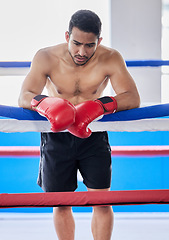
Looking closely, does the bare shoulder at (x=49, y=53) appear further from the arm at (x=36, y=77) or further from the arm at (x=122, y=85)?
the arm at (x=122, y=85)

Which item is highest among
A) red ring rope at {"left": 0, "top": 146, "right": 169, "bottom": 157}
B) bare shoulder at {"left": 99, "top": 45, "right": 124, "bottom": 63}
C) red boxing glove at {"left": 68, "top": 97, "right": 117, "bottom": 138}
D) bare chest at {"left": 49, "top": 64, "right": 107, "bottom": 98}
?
bare shoulder at {"left": 99, "top": 45, "right": 124, "bottom": 63}

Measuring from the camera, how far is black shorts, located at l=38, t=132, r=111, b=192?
3.97ft

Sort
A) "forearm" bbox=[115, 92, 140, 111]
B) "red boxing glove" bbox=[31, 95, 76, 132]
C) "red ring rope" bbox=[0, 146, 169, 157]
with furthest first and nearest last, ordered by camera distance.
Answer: "red ring rope" bbox=[0, 146, 169, 157], "forearm" bbox=[115, 92, 140, 111], "red boxing glove" bbox=[31, 95, 76, 132]

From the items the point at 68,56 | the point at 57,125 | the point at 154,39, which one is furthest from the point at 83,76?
the point at 154,39

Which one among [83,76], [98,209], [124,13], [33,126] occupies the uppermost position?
[124,13]

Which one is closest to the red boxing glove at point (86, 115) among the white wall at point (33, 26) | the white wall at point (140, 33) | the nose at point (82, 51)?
the nose at point (82, 51)

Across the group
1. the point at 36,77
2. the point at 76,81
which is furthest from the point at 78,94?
the point at 36,77

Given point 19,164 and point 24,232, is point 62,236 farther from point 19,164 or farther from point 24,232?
point 19,164

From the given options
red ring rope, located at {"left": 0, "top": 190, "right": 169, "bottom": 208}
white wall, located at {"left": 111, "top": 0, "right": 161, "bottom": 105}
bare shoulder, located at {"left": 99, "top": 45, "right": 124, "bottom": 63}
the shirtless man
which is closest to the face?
the shirtless man

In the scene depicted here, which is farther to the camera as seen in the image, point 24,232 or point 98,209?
point 24,232

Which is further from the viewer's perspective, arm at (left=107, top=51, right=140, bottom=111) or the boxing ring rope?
arm at (left=107, top=51, right=140, bottom=111)

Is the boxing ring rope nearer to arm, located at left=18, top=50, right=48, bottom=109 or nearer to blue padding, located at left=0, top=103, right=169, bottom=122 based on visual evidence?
blue padding, located at left=0, top=103, right=169, bottom=122

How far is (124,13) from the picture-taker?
8.54ft

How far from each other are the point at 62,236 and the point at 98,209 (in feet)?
0.61
